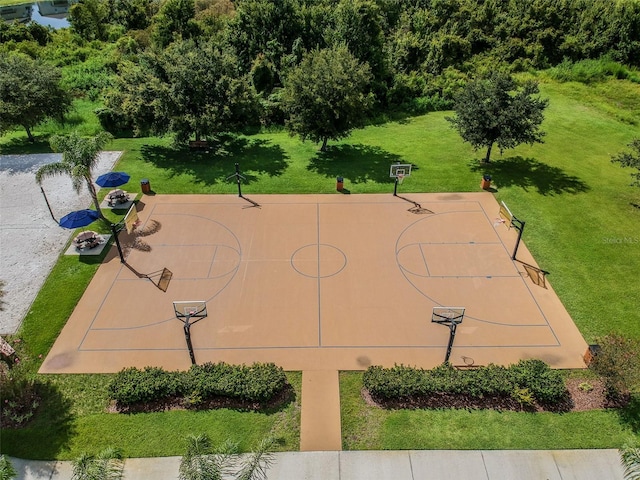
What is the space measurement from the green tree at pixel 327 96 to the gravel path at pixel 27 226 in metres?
11.8

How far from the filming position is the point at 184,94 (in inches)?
1033

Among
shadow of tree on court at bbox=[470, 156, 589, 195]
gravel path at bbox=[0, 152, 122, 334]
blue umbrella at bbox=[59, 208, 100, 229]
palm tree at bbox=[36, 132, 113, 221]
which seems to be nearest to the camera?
gravel path at bbox=[0, 152, 122, 334]

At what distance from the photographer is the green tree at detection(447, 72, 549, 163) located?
25.0 metres

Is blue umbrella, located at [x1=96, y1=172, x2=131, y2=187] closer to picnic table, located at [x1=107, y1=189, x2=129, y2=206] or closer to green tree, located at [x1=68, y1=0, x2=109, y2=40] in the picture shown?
picnic table, located at [x1=107, y1=189, x2=129, y2=206]

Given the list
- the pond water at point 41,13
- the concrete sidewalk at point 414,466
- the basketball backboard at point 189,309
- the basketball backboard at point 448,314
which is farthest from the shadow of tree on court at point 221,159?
the pond water at point 41,13

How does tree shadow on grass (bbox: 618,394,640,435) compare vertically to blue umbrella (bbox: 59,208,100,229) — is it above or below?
below

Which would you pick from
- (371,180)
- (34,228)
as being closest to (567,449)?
(371,180)

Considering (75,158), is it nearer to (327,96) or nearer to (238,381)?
(327,96)

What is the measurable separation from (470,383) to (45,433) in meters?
12.7

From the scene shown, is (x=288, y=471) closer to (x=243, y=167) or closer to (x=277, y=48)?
(x=243, y=167)

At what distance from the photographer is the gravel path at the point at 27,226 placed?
59.8 feet

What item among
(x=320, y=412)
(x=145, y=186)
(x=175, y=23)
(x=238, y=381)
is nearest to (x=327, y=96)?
(x=145, y=186)

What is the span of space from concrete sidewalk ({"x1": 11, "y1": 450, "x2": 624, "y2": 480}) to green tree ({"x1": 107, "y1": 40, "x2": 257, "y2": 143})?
18.6 meters

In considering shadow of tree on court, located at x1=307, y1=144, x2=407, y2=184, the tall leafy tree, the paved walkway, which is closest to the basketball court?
the paved walkway
